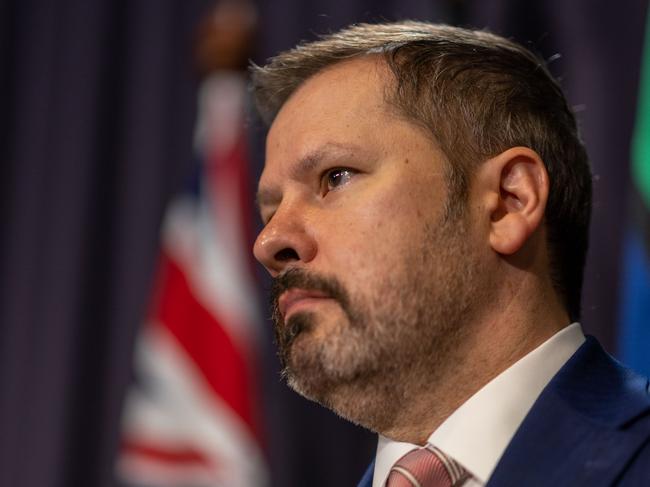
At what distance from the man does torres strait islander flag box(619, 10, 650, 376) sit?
0.50 m

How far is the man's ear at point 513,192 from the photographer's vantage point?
1337 millimetres

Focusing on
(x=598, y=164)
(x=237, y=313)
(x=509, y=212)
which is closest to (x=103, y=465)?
(x=237, y=313)

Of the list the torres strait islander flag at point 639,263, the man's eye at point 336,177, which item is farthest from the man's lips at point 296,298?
the torres strait islander flag at point 639,263

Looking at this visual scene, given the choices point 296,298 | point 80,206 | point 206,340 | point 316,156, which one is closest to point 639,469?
point 296,298

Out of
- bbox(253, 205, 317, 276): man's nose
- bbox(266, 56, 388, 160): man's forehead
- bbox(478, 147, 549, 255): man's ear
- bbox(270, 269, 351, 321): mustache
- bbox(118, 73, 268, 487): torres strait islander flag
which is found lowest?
bbox(118, 73, 268, 487): torres strait islander flag

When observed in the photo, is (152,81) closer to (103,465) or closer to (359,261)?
(103,465)

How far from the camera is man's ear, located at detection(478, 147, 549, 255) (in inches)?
52.6

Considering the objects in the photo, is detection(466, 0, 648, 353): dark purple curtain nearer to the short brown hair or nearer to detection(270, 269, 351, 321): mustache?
the short brown hair

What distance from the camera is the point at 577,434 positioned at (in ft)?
3.78

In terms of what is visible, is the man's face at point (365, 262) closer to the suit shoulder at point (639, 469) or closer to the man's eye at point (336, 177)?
the man's eye at point (336, 177)

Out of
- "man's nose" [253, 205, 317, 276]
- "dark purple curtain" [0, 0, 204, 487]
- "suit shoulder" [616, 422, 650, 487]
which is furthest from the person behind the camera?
"dark purple curtain" [0, 0, 204, 487]

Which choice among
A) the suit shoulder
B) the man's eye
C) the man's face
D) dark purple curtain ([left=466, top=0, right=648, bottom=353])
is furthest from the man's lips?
dark purple curtain ([left=466, top=0, right=648, bottom=353])

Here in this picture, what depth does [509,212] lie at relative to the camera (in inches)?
53.4

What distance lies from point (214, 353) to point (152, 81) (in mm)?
1012
